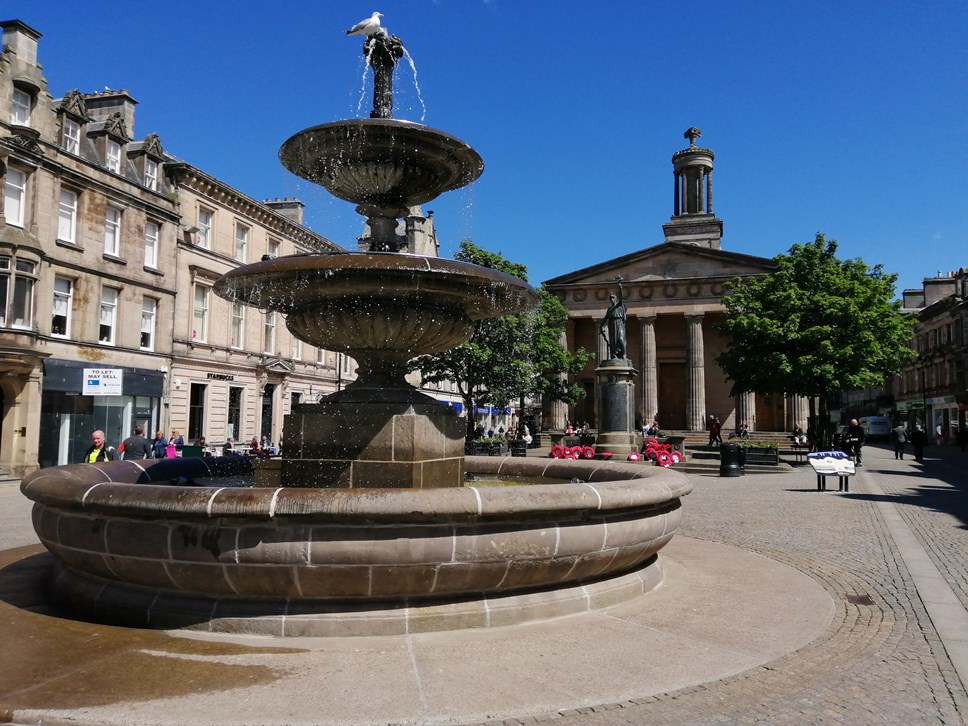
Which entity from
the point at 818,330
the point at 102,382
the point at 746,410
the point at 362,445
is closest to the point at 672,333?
the point at 746,410

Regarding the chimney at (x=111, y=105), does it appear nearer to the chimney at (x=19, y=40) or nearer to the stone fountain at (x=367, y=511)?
the chimney at (x=19, y=40)

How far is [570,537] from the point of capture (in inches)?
213

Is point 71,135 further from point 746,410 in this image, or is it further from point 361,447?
point 746,410

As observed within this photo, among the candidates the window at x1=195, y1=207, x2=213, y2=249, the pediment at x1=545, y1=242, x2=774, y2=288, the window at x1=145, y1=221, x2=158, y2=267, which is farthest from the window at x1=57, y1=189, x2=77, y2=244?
the pediment at x1=545, y1=242, x2=774, y2=288

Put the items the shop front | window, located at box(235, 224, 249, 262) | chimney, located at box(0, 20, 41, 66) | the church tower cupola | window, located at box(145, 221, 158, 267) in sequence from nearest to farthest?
chimney, located at box(0, 20, 41, 66)
the shop front
window, located at box(145, 221, 158, 267)
window, located at box(235, 224, 249, 262)
the church tower cupola

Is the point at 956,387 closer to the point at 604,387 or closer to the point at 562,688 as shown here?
the point at 604,387

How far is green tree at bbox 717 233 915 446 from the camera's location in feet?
102

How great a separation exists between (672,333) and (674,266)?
5936 millimetres

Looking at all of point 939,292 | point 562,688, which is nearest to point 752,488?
point 562,688

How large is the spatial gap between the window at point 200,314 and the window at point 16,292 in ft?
29.1

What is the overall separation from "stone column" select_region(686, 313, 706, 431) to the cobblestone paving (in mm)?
34623

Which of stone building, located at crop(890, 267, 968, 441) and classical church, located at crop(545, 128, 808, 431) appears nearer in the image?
classical church, located at crop(545, 128, 808, 431)

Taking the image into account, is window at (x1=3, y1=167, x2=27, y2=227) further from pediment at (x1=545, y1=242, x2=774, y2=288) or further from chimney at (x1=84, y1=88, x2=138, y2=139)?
pediment at (x1=545, y1=242, x2=774, y2=288)

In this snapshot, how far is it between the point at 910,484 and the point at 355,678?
67.4ft
